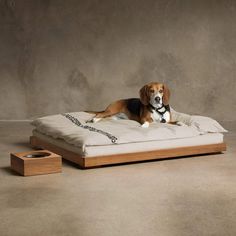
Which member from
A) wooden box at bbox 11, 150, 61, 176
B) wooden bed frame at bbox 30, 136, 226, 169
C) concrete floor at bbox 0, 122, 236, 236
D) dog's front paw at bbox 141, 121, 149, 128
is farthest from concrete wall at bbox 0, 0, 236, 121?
wooden box at bbox 11, 150, 61, 176

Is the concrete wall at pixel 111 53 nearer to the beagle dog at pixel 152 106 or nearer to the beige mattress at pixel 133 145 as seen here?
the beagle dog at pixel 152 106

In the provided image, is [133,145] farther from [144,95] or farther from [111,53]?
[111,53]

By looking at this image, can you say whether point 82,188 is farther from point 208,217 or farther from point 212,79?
point 212,79

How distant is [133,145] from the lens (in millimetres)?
4637

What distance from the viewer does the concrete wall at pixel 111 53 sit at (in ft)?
23.8

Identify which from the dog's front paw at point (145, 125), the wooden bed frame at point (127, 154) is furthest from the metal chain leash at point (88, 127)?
the dog's front paw at point (145, 125)

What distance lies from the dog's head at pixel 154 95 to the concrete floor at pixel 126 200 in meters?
0.68

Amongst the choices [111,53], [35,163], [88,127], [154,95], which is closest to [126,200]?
[35,163]

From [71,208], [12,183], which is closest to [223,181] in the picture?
[71,208]

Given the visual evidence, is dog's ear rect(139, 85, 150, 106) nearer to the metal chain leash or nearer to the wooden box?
the metal chain leash

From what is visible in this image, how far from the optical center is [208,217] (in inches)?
124

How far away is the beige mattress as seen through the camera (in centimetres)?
444

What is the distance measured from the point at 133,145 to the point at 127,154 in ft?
0.33

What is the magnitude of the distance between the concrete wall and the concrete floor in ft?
8.91
